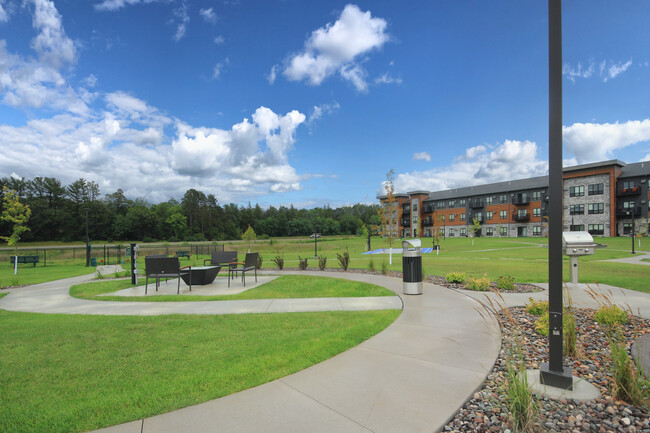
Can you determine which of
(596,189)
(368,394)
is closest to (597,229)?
(596,189)

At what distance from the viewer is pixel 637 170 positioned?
164 ft

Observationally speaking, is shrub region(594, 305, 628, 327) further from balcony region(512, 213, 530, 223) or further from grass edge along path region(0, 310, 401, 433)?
balcony region(512, 213, 530, 223)

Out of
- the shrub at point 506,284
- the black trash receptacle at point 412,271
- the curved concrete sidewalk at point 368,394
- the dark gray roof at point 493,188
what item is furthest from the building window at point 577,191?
the curved concrete sidewalk at point 368,394

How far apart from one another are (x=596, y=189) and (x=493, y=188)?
62.3 feet

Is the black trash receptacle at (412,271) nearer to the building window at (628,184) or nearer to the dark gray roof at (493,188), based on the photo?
the building window at (628,184)

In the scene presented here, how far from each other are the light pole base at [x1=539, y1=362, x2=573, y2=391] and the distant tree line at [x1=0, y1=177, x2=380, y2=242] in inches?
2172

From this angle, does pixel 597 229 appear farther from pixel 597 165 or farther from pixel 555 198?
pixel 555 198

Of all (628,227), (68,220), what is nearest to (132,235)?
(68,220)

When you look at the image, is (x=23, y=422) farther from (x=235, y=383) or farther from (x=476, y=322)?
(x=476, y=322)

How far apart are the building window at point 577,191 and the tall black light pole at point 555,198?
63942 millimetres

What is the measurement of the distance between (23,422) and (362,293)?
7.40 meters

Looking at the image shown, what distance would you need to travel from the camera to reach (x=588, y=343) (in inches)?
188

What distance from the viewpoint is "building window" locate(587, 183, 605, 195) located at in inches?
2020

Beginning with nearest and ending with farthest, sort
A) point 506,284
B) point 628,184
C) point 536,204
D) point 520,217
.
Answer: point 506,284, point 628,184, point 536,204, point 520,217
